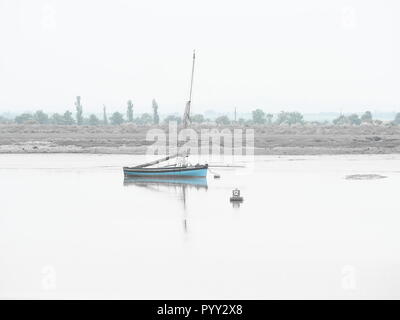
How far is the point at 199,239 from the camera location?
101 ft

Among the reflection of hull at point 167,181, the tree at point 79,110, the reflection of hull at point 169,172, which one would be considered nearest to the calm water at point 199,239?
A: the reflection of hull at point 167,181

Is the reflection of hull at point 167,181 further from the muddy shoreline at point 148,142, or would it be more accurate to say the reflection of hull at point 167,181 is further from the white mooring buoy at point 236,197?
the muddy shoreline at point 148,142

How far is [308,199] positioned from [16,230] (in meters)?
19.1

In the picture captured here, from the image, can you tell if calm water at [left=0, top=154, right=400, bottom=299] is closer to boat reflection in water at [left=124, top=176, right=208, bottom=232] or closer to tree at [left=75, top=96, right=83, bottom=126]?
boat reflection in water at [left=124, top=176, right=208, bottom=232]

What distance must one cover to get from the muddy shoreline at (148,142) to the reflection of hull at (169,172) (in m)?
31.9

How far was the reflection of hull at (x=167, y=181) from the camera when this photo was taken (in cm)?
5465

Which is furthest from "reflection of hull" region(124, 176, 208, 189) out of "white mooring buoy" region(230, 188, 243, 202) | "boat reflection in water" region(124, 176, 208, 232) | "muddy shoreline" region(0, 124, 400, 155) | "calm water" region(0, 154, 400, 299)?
"muddy shoreline" region(0, 124, 400, 155)

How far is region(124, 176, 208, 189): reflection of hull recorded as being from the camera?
5465cm

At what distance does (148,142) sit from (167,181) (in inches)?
1644

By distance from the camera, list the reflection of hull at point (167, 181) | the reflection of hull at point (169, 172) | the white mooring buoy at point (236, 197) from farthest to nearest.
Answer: the reflection of hull at point (169, 172)
the reflection of hull at point (167, 181)
the white mooring buoy at point (236, 197)

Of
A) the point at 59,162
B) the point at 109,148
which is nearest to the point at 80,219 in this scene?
the point at 59,162

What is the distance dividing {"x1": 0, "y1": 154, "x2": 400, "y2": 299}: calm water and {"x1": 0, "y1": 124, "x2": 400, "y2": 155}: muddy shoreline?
34.7m

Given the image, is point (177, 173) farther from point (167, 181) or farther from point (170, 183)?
point (167, 181)
